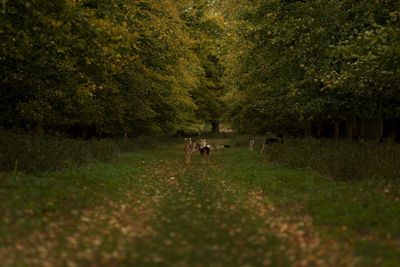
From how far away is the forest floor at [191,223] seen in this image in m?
6.89

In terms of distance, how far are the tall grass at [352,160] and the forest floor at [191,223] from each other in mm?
1197

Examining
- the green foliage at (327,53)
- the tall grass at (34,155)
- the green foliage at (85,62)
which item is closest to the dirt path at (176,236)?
the tall grass at (34,155)

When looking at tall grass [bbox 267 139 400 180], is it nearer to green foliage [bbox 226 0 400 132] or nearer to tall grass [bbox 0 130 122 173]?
green foliage [bbox 226 0 400 132]

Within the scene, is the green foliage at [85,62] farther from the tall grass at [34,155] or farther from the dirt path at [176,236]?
the dirt path at [176,236]

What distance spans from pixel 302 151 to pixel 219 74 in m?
42.0

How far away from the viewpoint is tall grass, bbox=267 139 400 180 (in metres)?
13.7

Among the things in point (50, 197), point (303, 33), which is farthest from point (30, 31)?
point (303, 33)

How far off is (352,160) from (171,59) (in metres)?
15.0

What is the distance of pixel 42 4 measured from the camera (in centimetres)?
1055

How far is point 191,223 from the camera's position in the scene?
9.43 metres

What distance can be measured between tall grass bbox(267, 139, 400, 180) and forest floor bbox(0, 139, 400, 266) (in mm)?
1197

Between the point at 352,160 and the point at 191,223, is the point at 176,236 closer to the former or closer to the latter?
the point at 191,223

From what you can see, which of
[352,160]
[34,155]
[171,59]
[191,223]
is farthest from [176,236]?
[171,59]

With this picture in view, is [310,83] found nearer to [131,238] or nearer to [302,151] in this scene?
[302,151]
